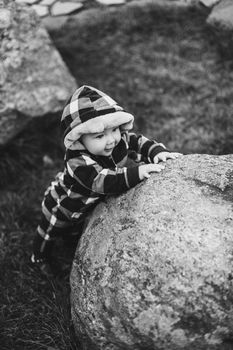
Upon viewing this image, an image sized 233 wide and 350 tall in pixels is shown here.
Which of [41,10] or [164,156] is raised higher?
[41,10]

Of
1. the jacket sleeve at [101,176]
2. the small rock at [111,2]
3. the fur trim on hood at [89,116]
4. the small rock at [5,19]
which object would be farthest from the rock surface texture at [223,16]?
the jacket sleeve at [101,176]

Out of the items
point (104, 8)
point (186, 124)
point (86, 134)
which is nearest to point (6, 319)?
point (86, 134)

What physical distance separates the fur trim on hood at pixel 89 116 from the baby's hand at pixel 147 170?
0.29m

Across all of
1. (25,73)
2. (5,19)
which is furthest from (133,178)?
(5,19)

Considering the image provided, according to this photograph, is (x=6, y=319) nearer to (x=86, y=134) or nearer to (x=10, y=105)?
(x=86, y=134)

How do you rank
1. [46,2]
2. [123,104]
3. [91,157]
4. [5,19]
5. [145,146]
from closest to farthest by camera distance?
[91,157]
[145,146]
[5,19]
[123,104]
[46,2]

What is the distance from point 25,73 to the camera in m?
4.25

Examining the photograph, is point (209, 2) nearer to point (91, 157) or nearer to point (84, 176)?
point (91, 157)

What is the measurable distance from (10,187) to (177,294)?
2594mm

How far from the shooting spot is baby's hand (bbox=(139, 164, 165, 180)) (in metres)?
2.65

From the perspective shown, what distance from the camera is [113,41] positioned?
512 cm

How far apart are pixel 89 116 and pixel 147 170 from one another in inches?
18.2

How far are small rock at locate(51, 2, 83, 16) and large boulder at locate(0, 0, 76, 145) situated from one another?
865 millimetres

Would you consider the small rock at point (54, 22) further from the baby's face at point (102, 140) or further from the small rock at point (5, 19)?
the baby's face at point (102, 140)
